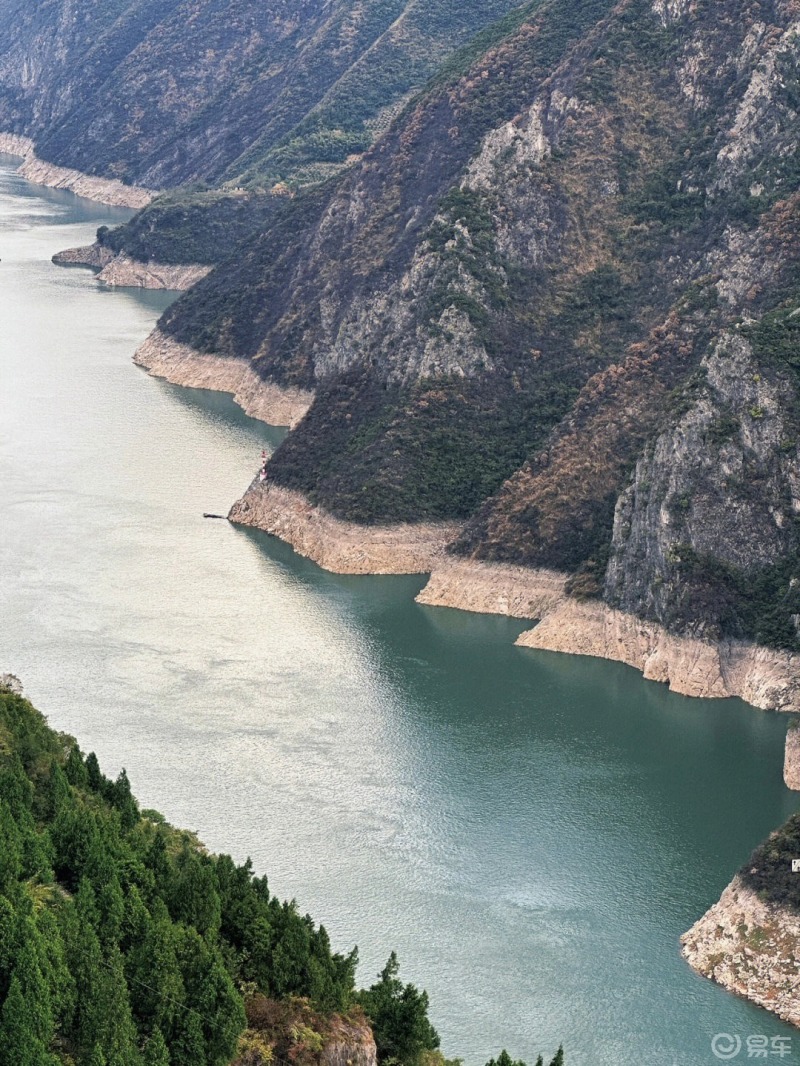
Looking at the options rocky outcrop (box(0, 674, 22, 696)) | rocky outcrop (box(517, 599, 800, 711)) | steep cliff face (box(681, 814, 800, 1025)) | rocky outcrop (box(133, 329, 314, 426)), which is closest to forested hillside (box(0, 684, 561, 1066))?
rocky outcrop (box(0, 674, 22, 696))

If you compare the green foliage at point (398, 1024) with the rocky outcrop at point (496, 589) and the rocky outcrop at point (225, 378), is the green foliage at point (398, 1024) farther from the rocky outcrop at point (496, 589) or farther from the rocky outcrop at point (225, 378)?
the rocky outcrop at point (225, 378)

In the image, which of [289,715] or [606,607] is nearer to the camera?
[289,715]

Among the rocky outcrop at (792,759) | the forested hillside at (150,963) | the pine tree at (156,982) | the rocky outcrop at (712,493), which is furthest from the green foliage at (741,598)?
the pine tree at (156,982)

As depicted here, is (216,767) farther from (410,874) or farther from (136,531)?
(136,531)

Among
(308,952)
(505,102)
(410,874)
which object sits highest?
(505,102)

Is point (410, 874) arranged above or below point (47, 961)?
below

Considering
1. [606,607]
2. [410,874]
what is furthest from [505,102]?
[410,874]
